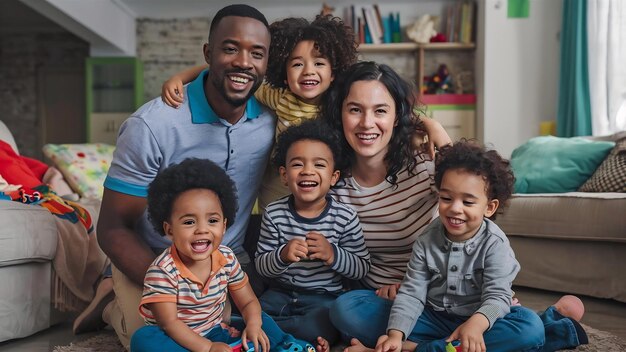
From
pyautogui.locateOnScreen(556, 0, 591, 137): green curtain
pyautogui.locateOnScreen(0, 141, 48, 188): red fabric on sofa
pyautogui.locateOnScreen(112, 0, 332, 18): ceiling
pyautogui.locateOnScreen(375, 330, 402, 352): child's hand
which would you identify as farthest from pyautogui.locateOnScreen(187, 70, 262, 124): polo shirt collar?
pyautogui.locateOnScreen(112, 0, 332, 18): ceiling

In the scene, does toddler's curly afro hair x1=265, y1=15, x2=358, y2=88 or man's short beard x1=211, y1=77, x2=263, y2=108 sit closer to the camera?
man's short beard x1=211, y1=77, x2=263, y2=108

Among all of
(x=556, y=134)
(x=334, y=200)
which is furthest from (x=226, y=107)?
(x=556, y=134)

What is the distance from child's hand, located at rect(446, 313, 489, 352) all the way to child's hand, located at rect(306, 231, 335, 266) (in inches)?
16.4

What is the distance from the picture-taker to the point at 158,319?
4.99 ft

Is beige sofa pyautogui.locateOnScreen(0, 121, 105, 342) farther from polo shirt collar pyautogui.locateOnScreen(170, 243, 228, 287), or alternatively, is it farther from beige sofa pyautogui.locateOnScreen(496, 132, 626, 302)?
beige sofa pyautogui.locateOnScreen(496, 132, 626, 302)

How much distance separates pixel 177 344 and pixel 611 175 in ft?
7.67

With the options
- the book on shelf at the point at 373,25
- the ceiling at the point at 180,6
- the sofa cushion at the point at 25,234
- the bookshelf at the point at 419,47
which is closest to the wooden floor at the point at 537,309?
the sofa cushion at the point at 25,234

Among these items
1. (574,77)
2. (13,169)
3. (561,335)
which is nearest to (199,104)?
(561,335)

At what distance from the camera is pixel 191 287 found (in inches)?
61.3

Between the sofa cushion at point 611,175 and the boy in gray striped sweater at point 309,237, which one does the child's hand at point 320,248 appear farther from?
the sofa cushion at point 611,175

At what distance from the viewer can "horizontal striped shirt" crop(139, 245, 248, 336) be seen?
1.53m

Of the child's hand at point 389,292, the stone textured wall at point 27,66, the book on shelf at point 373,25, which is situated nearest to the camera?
the child's hand at point 389,292

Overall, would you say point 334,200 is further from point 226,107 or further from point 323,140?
point 226,107

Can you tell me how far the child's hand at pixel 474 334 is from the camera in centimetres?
154
